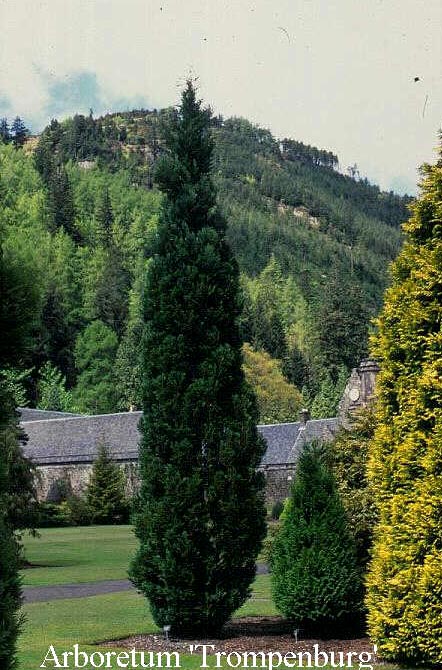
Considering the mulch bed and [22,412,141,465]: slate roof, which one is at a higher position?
[22,412,141,465]: slate roof

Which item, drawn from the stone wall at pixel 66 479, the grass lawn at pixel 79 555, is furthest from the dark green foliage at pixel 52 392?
the grass lawn at pixel 79 555

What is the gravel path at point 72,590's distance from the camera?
68.2ft

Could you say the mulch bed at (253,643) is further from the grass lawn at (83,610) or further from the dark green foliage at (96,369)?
the dark green foliage at (96,369)

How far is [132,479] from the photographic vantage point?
63562mm

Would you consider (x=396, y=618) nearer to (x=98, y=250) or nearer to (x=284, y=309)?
(x=284, y=309)

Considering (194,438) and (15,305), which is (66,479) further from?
(15,305)

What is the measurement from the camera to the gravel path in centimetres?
2080

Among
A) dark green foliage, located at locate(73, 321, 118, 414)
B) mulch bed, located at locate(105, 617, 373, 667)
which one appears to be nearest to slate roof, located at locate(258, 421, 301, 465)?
dark green foliage, located at locate(73, 321, 118, 414)

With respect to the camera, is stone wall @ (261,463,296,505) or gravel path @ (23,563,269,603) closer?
gravel path @ (23,563,269,603)

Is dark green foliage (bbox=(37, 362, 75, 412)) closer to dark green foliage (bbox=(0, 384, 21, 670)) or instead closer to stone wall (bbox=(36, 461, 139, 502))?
stone wall (bbox=(36, 461, 139, 502))

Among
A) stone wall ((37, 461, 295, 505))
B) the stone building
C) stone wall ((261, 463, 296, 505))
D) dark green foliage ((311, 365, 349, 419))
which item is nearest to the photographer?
stone wall ((261, 463, 296, 505))

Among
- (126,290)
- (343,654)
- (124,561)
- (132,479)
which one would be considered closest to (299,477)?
(343,654)

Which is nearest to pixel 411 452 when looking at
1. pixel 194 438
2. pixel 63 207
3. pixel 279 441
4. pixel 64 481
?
pixel 194 438

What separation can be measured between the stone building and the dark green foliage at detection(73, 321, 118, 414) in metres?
34.5
